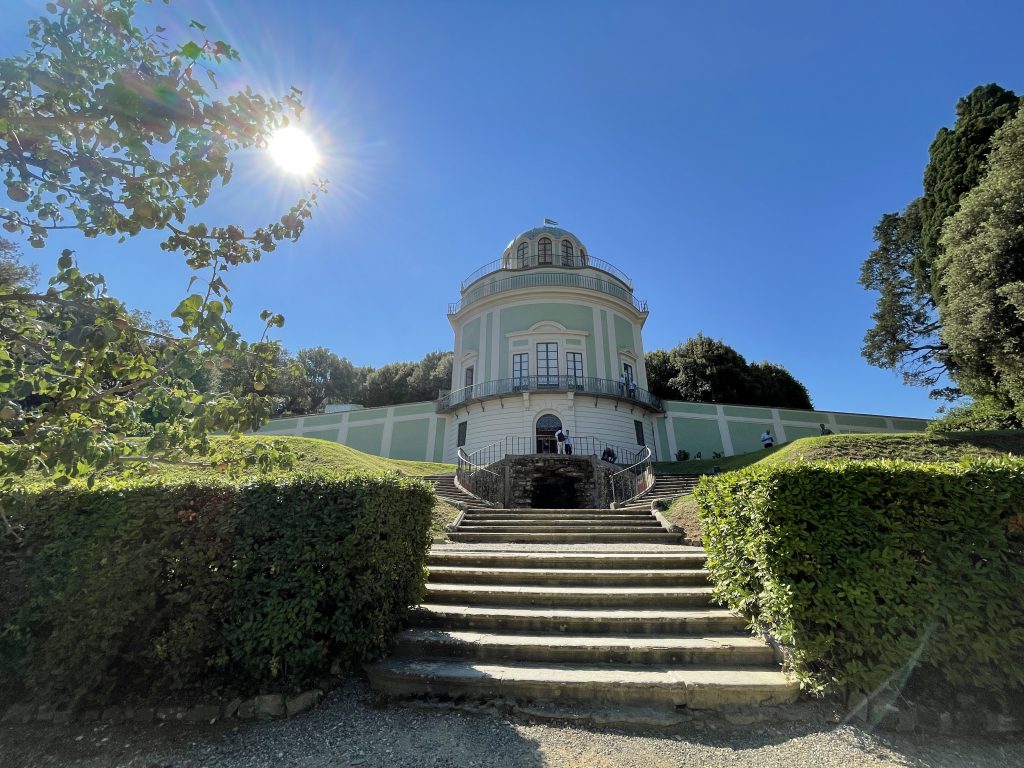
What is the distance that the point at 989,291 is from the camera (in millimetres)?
14383

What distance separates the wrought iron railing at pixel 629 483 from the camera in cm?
1468

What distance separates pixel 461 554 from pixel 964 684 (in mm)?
5395

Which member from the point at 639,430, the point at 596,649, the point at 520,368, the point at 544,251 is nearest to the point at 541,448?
the point at 520,368

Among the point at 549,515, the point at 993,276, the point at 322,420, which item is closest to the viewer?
the point at 549,515

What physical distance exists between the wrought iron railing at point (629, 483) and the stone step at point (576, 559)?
7898 mm

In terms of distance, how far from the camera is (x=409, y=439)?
28594 millimetres

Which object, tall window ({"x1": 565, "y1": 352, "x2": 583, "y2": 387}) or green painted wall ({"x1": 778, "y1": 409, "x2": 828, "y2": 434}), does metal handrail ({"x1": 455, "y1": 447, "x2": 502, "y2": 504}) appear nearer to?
tall window ({"x1": 565, "y1": 352, "x2": 583, "y2": 387})

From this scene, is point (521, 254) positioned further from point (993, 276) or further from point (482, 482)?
point (993, 276)

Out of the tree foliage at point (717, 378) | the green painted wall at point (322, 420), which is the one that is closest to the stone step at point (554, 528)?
the green painted wall at point (322, 420)

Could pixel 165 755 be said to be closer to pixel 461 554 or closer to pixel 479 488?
pixel 461 554

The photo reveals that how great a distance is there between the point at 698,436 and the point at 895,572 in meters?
24.9

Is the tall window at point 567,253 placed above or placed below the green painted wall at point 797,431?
above

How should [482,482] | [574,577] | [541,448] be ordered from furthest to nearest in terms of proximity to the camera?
1. [541,448]
2. [482,482]
3. [574,577]

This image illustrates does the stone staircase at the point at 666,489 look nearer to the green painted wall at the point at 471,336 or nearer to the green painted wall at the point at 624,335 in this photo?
the green painted wall at the point at 624,335
